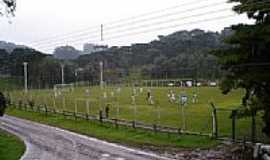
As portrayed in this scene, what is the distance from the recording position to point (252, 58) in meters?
27.3

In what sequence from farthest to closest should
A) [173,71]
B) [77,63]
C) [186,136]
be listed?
[77,63]
[173,71]
[186,136]

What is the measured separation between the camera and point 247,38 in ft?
87.4

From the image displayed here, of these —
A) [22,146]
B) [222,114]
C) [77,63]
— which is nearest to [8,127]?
[22,146]

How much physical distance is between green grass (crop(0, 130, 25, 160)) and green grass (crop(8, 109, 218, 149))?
5364mm

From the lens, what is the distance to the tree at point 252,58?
85.5ft

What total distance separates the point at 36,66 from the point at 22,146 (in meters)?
83.6

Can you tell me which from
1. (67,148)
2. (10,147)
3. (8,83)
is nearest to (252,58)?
(67,148)

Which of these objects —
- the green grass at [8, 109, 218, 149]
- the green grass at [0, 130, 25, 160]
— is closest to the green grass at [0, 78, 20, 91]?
the green grass at [8, 109, 218, 149]

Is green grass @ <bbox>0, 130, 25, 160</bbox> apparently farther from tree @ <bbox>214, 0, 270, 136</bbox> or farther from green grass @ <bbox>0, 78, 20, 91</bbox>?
green grass @ <bbox>0, 78, 20, 91</bbox>

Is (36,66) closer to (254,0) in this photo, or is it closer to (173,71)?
(173,71)

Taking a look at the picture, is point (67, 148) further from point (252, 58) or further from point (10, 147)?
point (252, 58)

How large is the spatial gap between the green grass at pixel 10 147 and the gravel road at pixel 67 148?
0.42 meters

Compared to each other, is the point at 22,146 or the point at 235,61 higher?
the point at 235,61

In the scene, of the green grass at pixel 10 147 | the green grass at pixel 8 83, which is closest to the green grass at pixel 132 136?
the green grass at pixel 10 147
